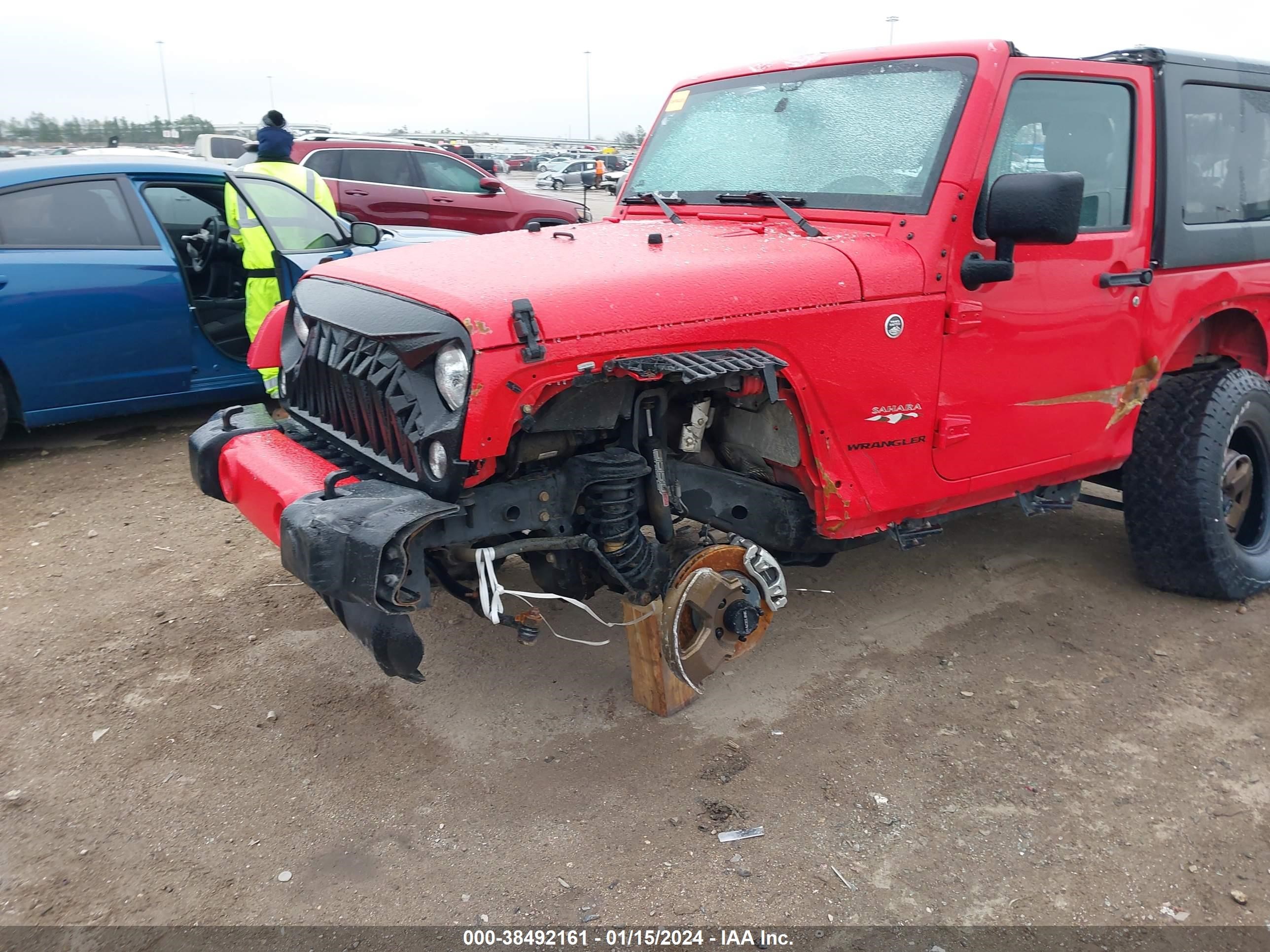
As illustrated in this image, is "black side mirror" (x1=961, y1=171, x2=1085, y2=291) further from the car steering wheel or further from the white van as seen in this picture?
the white van

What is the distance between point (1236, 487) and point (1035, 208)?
222 cm

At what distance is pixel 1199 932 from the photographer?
2391mm

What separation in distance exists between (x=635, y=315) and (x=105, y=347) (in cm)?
435

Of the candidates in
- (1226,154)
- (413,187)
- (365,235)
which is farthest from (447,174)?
(1226,154)

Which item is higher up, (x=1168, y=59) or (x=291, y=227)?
(x=1168, y=59)

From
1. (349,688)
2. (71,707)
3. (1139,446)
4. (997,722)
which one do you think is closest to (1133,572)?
(1139,446)

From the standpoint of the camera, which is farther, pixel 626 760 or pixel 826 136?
pixel 826 136

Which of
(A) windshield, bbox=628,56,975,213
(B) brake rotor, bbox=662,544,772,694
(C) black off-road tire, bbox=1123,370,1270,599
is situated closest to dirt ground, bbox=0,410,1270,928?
(C) black off-road tire, bbox=1123,370,1270,599

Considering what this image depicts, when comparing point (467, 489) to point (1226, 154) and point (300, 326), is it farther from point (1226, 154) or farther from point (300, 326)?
point (1226, 154)

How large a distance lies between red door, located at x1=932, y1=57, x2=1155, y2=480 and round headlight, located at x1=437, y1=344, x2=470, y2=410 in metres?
1.59

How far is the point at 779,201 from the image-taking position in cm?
335

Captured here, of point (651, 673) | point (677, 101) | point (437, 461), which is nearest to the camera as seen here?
point (437, 461)

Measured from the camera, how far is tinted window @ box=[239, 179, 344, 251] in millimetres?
6133

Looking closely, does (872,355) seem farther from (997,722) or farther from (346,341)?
(346,341)
